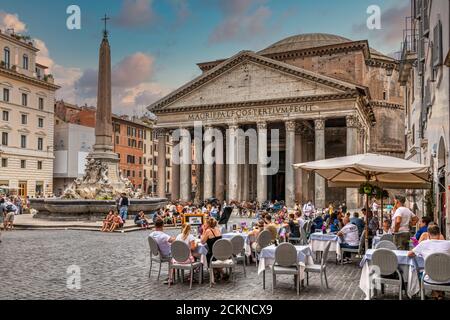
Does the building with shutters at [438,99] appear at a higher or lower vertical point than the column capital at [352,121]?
lower

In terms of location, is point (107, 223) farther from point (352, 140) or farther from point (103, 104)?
point (352, 140)

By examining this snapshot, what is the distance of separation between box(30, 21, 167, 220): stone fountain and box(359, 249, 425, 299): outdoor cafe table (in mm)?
13960

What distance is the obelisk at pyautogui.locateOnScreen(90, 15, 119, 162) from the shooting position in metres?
19.0

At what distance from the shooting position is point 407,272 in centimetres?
650

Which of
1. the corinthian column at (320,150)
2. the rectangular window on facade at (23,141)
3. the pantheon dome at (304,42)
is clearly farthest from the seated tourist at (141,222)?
the pantheon dome at (304,42)

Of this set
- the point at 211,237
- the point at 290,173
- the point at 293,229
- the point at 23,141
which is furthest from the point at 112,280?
the point at 23,141

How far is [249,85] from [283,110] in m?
3.48

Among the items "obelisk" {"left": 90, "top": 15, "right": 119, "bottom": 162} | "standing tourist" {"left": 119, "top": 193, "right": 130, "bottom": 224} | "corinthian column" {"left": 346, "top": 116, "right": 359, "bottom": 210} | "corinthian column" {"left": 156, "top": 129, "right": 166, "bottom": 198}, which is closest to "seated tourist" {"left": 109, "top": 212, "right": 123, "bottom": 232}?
"standing tourist" {"left": 119, "top": 193, "right": 130, "bottom": 224}

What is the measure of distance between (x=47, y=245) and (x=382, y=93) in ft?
132

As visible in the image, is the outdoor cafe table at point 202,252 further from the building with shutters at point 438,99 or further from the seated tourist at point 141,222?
the seated tourist at point 141,222

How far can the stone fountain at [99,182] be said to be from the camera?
18.7 meters

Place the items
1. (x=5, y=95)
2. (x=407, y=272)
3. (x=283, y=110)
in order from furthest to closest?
(x=5, y=95) < (x=283, y=110) < (x=407, y=272)

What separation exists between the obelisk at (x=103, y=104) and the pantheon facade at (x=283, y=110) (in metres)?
15.4

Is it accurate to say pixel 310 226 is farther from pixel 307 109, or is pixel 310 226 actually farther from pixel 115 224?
pixel 307 109
